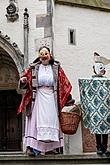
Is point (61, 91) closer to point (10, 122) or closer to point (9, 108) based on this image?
point (10, 122)

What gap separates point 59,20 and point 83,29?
0.80 m

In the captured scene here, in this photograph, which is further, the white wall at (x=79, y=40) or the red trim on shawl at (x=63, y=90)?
the white wall at (x=79, y=40)

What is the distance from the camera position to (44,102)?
5770 mm

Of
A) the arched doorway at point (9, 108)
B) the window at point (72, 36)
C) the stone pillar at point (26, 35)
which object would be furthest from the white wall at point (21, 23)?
the window at point (72, 36)

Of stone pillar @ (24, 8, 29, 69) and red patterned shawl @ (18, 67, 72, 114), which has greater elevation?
stone pillar @ (24, 8, 29, 69)

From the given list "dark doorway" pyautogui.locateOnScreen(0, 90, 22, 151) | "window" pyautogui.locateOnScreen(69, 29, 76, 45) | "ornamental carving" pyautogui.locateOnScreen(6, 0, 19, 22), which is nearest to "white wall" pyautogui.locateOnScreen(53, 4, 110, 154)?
"window" pyautogui.locateOnScreen(69, 29, 76, 45)

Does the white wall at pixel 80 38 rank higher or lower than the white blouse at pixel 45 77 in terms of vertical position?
higher

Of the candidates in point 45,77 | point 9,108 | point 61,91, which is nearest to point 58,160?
point 61,91

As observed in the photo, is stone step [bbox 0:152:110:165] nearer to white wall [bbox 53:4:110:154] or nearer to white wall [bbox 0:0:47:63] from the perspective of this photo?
white wall [bbox 0:0:47:63]

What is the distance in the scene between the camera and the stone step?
5230mm

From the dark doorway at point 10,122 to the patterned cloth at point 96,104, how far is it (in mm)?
8051

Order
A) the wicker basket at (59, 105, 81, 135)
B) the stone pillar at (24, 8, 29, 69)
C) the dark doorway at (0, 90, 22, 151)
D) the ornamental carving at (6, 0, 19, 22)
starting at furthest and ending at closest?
1. the dark doorway at (0, 90, 22, 151)
2. the ornamental carving at (6, 0, 19, 22)
3. the stone pillar at (24, 8, 29, 69)
4. the wicker basket at (59, 105, 81, 135)

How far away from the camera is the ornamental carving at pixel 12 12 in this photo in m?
11.6

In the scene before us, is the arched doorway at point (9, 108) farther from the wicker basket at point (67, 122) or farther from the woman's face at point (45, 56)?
the wicker basket at point (67, 122)
